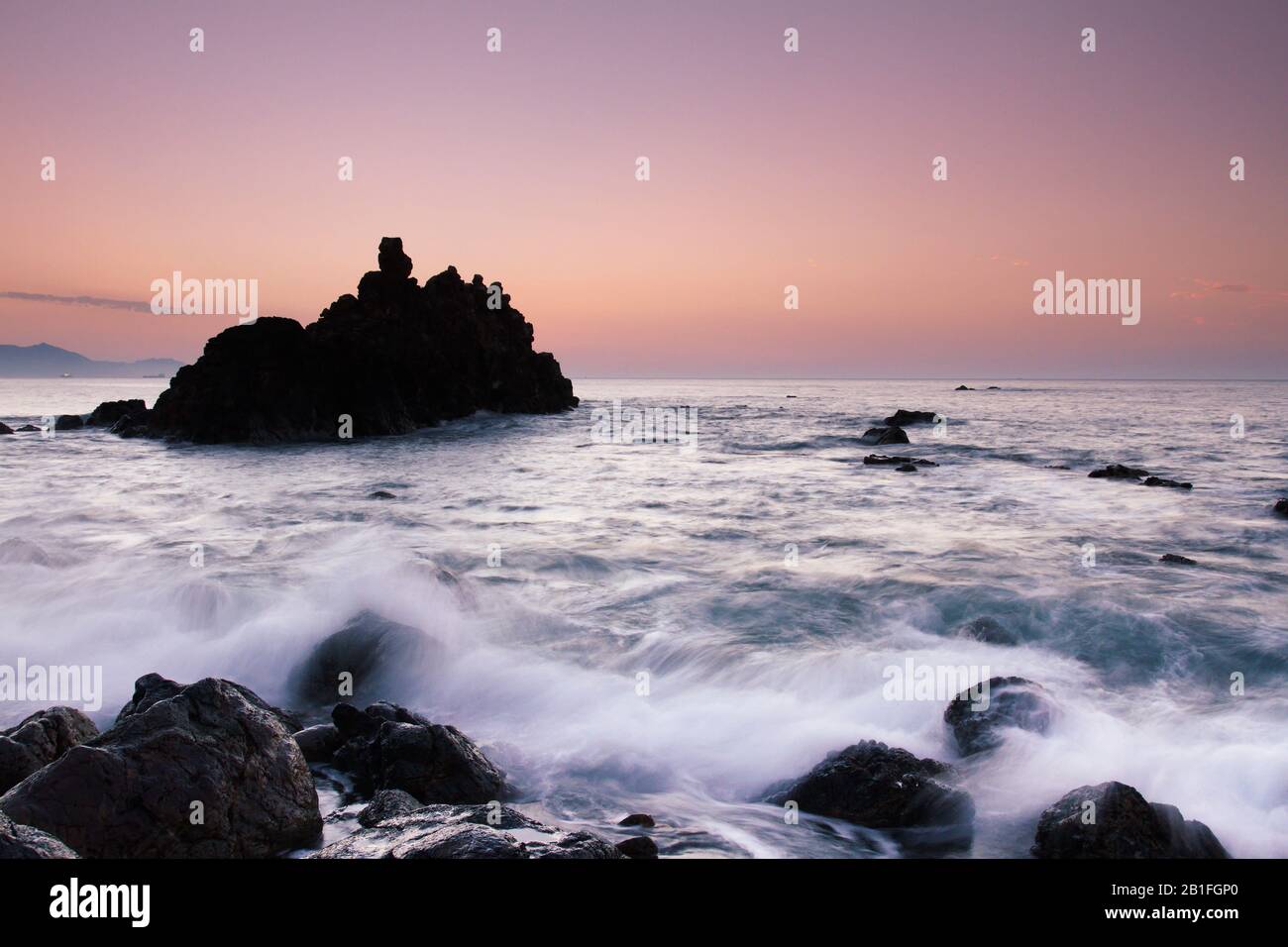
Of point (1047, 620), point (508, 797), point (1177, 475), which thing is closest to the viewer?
point (508, 797)

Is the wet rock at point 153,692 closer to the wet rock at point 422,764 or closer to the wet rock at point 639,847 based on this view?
the wet rock at point 422,764

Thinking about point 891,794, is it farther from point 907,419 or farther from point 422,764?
point 907,419

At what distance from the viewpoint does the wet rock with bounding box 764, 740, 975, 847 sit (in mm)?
6281

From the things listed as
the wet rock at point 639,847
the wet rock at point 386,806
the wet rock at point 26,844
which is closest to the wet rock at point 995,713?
the wet rock at point 639,847

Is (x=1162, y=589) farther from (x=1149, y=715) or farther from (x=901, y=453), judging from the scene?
(x=901, y=453)

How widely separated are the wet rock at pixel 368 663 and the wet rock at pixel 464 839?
436 cm

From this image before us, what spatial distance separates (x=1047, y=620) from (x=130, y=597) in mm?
14075

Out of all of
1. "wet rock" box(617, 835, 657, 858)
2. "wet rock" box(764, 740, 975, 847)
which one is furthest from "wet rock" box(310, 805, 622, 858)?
"wet rock" box(764, 740, 975, 847)

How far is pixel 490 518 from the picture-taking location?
20.2 meters

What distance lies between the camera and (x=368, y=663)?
32.1 ft

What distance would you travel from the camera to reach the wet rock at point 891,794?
628 centimetres

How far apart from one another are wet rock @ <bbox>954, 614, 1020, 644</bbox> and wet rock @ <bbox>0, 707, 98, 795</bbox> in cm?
1042
